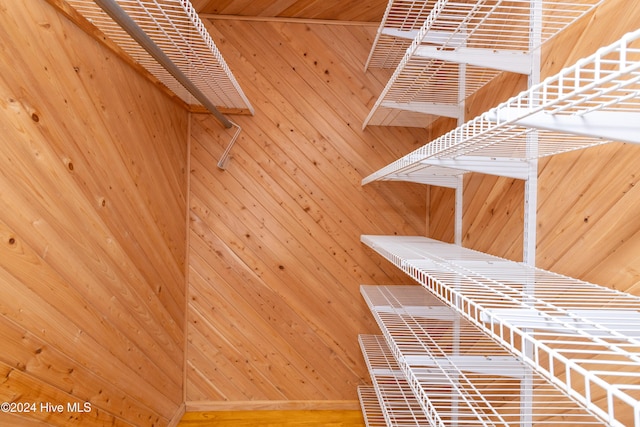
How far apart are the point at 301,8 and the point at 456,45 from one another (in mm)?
1495

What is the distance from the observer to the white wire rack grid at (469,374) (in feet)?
4.07

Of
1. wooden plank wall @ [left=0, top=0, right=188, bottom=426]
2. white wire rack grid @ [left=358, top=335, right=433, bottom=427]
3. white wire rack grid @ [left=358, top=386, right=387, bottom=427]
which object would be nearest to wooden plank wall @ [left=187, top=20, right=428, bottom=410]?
white wire rack grid @ [left=358, top=386, right=387, bottom=427]

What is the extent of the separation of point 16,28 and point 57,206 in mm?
513

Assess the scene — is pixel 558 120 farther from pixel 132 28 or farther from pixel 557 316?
pixel 132 28

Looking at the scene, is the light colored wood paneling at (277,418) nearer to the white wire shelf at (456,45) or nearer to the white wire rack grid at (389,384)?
the white wire rack grid at (389,384)

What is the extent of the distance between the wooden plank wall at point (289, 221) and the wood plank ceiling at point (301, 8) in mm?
Answer: 78

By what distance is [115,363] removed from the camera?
1.78 meters

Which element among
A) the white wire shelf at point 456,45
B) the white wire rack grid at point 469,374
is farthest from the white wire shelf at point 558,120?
the white wire rack grid at point 469,374

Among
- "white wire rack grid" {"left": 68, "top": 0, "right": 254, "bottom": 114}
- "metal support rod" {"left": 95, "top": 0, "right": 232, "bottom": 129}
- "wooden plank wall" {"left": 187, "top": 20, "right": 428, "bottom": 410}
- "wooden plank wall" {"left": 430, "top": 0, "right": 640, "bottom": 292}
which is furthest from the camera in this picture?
"wooden plank wall" {"left": 187, "top": 20, "right": 428, "bottom": 410}

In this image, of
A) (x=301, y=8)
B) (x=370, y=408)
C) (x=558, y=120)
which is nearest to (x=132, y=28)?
(x=558, y=120)

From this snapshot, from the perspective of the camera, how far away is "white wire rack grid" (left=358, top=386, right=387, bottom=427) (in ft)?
8.22

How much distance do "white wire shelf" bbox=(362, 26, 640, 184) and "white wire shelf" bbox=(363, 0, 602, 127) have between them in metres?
0.29

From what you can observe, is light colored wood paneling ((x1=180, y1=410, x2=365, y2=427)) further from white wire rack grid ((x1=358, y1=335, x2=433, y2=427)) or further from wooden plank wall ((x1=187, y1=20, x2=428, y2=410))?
white wire rack grid ((x1=358, y1=335, x2=433, y2=427))

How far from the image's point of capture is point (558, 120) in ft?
2.26
